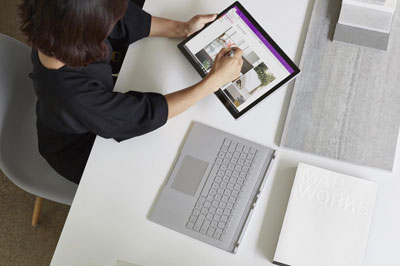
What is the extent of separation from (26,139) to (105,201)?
0.43 meters

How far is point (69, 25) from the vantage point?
0.91 metres

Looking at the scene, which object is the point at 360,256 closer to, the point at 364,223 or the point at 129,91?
the point at 364,223

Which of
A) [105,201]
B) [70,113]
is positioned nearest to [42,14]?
[70,113]

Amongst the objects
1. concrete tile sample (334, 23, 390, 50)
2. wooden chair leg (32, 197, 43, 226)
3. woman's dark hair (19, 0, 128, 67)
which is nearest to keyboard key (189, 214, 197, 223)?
woman's dark hair (19, 0, 128, 67)

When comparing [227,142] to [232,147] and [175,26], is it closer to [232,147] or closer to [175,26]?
[232,147]

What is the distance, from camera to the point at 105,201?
45.9 inches

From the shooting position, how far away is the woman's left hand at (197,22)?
4.13 ft

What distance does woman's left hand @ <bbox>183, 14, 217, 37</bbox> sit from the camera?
4.13 feet

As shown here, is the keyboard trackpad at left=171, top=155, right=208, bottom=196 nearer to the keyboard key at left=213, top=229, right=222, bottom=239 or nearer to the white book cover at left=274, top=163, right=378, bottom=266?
the keyboard key at left=213, top=229, right=222, bottom=239

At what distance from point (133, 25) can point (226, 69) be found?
274 mm

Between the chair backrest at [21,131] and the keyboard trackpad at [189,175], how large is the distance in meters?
0.41

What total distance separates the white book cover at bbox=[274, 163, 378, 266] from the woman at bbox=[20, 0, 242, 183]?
32cm

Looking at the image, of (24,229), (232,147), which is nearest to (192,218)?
(232,147)

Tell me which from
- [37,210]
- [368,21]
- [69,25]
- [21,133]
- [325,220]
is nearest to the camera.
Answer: [69,25]
